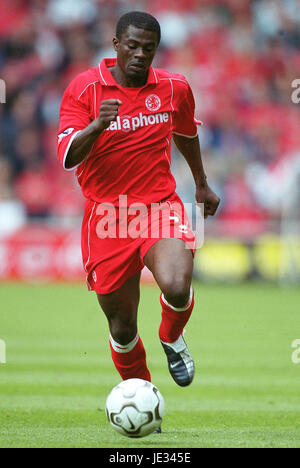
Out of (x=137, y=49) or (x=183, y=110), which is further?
(x=183, y=110)

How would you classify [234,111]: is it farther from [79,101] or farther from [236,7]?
[79,101]

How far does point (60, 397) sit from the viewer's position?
23.2 ft

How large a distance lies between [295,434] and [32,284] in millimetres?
12360

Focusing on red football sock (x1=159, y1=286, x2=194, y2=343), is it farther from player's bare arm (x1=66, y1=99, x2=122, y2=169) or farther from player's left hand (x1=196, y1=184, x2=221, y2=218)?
player's bare arm (x1=66, y1=99, x2=122, y2=169)

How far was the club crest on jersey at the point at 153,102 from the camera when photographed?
5.94m

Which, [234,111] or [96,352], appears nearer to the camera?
[96,352]

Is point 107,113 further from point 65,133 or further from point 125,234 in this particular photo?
point 125,234

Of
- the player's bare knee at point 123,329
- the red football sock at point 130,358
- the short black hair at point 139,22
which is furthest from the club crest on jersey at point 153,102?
the red football sock at point 130,358

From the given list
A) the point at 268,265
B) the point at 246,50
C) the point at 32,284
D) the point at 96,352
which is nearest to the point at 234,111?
the point at 246,50

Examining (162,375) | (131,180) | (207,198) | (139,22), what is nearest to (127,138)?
(131,180)

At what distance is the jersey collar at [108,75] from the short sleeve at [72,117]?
17cm

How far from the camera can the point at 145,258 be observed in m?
5.78

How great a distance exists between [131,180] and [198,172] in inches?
30.3

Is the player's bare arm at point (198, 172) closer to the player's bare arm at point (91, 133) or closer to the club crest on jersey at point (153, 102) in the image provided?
the club crest on jersey at point (153, 102)
